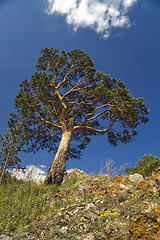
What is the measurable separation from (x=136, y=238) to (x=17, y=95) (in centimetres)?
1060

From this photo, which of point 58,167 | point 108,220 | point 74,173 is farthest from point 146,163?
point 108,220

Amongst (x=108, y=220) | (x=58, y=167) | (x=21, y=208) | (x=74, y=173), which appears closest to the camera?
(x=108, y=220)

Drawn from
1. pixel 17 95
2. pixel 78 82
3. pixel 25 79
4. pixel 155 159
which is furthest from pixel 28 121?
pixel 155 159

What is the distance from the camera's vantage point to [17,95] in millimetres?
10875

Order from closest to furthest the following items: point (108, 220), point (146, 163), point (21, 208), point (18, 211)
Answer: point (108, 220)
point (18, 211)
point (21, 208)
point (146, 163)

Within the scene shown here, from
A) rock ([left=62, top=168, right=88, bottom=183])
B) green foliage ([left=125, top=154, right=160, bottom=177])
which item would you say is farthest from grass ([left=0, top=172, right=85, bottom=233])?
green foliage ([left=125, top=154, right=160, bottom=177])

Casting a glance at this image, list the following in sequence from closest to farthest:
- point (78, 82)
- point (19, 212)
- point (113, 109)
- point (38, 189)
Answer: point (19, 212)
point (38, 189)
point (113, 109)
point (78, 82)

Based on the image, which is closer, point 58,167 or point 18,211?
point 18,211

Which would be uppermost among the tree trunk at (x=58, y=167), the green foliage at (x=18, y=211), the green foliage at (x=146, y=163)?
the green foliage at (x=146, y=163)

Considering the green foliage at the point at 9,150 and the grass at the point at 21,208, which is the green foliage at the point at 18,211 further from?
the green foliage at the point at 9,150

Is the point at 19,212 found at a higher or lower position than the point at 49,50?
lower

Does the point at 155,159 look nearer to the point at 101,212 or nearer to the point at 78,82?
the point at 78,82

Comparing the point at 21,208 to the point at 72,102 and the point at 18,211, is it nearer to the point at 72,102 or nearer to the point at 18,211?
the point at 18,211

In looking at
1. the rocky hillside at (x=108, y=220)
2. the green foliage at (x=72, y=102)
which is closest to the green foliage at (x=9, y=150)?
the green foliage at (x=72, y=102)
